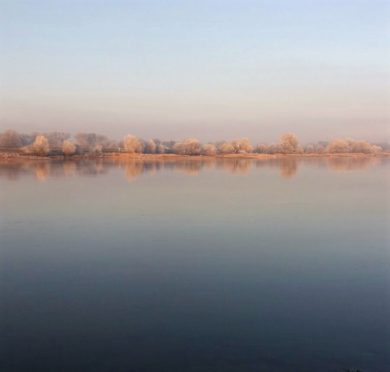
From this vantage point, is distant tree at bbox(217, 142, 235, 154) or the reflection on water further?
distant tree at bbox(217, 142, 235, 154)

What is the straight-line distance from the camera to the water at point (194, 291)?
3.37 m

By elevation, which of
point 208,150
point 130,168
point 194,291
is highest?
point 208,150

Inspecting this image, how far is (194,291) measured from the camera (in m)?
4.63

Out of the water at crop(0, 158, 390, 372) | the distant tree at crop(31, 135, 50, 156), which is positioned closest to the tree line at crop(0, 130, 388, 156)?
the distant tree at crop(31, 135, 50, 156)

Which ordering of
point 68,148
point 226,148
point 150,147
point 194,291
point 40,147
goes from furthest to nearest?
point 226,148 < point 150,147 < point 68,148 < point 40,147 < point 194,291

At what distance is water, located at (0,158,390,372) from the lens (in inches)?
133

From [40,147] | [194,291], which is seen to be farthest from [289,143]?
[194,291]

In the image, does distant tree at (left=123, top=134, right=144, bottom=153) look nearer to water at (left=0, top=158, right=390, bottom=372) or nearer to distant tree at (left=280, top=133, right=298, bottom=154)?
distant tree at (left=280, top=133, right=298, bottom=154)

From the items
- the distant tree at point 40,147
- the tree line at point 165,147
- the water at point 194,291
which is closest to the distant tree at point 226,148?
the tree line at point 165,147

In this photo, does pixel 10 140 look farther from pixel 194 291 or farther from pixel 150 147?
pixel 194 291

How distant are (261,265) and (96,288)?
213 cm

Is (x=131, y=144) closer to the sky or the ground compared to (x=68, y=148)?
closer to the sky

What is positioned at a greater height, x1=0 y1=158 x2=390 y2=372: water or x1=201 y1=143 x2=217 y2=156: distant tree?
x1=201 y1=143 x2=217 y2=156: distant tree

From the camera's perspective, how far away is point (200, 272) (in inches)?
208
